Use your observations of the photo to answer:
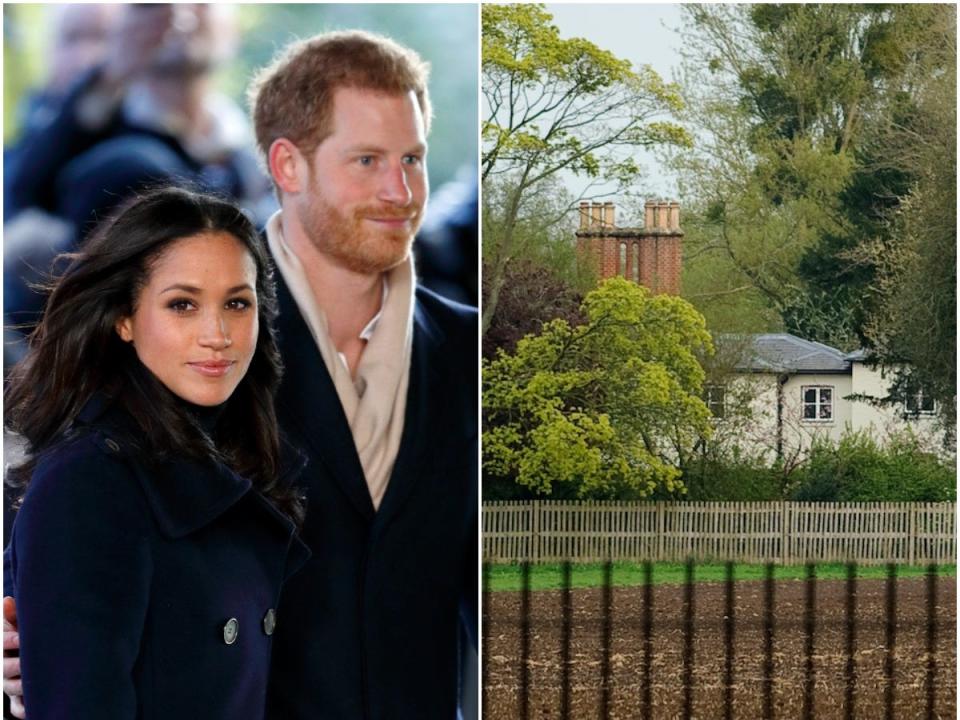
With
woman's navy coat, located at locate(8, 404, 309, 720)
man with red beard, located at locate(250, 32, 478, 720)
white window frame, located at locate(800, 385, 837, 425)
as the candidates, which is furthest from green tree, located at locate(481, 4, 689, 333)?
woman's navy coat, located at locate(8, 404, 309, 720)

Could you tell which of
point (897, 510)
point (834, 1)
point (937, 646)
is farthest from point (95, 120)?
point (937, 646)

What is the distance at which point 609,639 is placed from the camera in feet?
21.8

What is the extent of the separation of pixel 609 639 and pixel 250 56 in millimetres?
2958

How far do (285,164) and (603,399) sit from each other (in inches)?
78.3

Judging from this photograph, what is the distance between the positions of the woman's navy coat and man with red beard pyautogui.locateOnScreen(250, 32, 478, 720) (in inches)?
13.7

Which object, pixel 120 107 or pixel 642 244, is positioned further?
pixel 642 244

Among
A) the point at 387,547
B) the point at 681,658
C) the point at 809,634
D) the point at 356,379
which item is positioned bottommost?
the point at 681,658

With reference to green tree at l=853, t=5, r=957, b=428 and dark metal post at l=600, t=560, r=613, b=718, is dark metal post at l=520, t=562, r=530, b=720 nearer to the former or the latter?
dark metal post at l=600, t=560, r=613, b=718

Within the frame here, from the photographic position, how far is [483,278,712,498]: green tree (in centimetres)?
674

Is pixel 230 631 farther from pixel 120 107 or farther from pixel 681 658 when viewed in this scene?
pixel 681 658

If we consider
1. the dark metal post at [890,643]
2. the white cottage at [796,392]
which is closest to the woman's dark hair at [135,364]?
the white cottage at [796,392]

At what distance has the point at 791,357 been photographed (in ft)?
22.1

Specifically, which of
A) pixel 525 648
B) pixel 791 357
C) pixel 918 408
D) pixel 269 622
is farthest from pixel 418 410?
pixel 918 408

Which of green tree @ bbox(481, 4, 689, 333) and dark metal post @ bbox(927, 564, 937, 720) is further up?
green tree @ bbox(481, 4, 689, 333)
